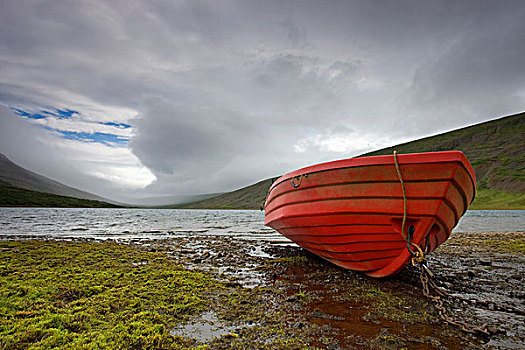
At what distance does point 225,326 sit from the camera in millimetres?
4266

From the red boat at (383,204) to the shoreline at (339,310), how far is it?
0.91 metres

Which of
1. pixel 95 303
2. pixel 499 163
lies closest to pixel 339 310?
pixel 95 303

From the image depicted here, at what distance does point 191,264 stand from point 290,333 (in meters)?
6.13

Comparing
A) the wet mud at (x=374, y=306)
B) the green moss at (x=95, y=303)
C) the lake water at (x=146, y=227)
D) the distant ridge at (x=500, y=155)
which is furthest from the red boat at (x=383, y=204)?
the distant ridge at (x=500, y=155)

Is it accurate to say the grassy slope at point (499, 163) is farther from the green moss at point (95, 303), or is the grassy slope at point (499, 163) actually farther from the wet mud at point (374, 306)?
the green moss at point (95, 303)

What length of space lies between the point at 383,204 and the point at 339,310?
226cm

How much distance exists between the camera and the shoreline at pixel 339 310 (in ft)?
12.6

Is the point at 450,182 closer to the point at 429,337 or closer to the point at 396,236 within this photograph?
the point at 396,236

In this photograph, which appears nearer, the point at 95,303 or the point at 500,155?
the point at 95,303

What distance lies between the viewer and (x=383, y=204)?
18.1ft

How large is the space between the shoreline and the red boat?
913 millimetres

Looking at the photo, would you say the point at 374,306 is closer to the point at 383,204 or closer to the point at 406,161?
the point at 383,204

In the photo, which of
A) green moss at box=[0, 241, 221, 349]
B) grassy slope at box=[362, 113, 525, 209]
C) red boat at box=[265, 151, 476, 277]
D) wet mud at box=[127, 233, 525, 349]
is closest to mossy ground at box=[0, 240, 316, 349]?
green moss at box=[0, 241, 221, 349]

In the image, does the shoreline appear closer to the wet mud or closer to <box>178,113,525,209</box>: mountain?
the wet mud
